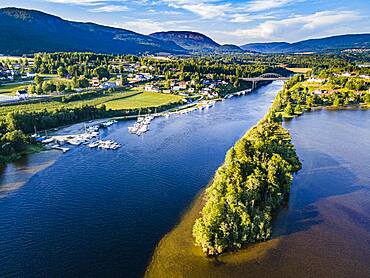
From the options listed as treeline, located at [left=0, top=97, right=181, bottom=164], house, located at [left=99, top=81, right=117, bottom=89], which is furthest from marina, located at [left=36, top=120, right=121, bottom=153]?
house, located at [left=99, top=81, right=117, bottom=89]

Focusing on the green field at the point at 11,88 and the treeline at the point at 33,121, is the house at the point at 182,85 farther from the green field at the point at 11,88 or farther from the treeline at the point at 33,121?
the green field at the point at 11,88

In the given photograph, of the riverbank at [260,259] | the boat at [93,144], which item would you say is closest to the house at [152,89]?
the boat at [93,144]

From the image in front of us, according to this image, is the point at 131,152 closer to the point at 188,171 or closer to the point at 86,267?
the point at 188,171

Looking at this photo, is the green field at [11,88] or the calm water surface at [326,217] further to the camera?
the green field at [11,88]

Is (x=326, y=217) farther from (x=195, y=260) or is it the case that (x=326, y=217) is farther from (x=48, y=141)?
(x=48, y=141)

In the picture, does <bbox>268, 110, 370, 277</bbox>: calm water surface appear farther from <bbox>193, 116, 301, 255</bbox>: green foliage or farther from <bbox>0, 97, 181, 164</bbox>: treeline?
<bbox>0, 97, 181, 164</bbox>: treeline

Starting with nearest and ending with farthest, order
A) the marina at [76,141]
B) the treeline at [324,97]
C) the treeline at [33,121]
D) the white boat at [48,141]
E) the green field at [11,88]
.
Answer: the treeline at [33,121] → the marina at [76,141] → the white boat at [48,141] → the treeline at [324,97] → the green field at [11,88]

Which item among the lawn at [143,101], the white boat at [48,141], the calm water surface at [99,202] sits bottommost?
the calm water surface at [99,202]
